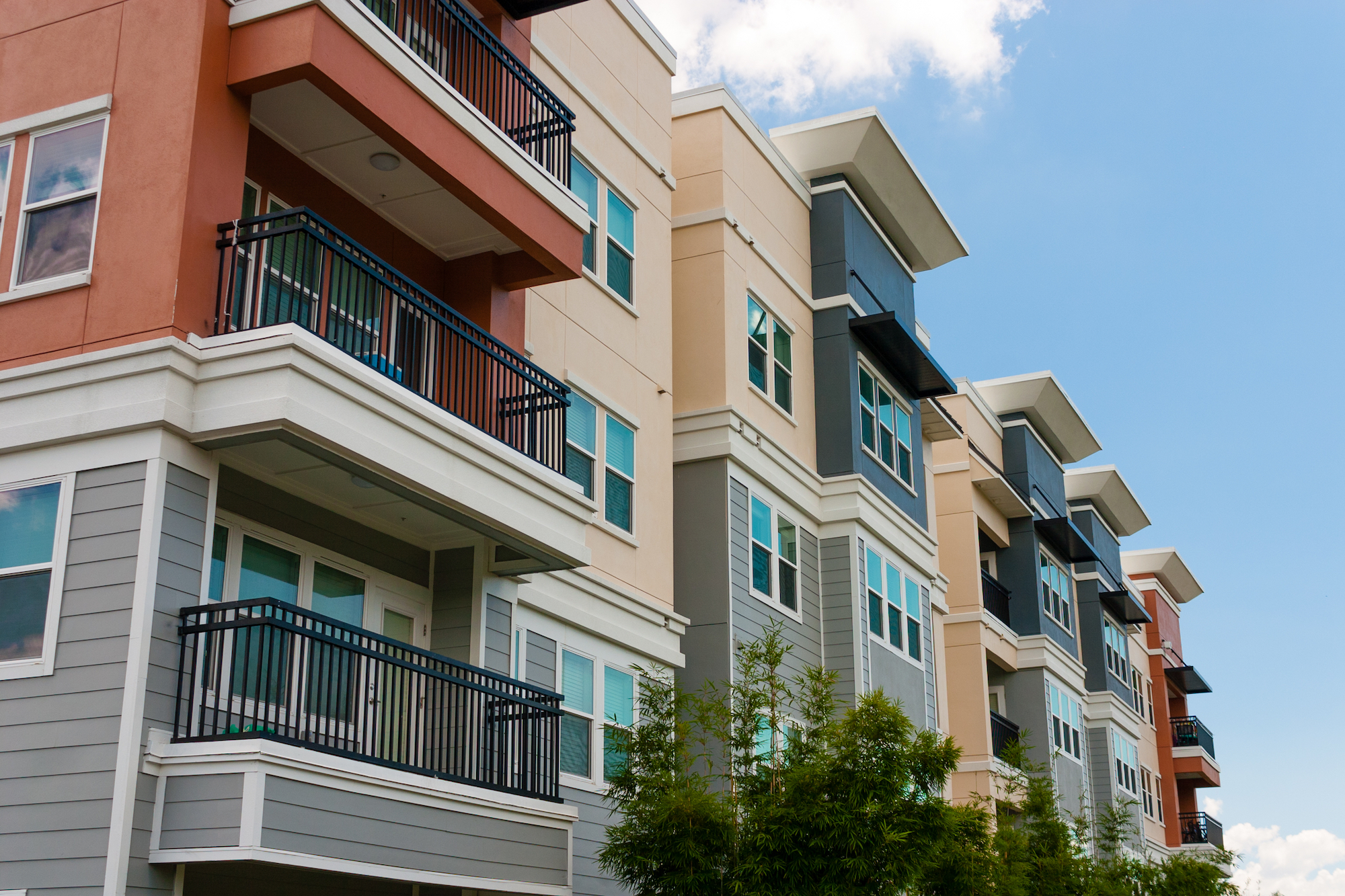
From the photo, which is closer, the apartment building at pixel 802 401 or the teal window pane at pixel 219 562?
the teal window pane at pixel 219 562

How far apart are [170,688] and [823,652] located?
48.8 feet

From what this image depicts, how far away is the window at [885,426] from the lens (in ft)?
90.8

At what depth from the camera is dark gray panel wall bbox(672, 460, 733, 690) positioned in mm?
22078

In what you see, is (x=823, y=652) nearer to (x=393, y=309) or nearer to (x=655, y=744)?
(x=655, y=744)

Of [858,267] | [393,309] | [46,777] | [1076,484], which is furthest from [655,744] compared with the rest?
[1076,484]

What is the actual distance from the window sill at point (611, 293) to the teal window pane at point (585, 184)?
804 mm

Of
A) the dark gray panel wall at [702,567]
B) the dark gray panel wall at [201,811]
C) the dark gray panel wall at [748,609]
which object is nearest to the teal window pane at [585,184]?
the dark gray panel wall at [702,567]

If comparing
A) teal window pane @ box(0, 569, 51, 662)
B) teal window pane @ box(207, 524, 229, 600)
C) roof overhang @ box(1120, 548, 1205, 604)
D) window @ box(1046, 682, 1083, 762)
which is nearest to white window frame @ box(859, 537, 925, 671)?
window @ box(1046, 682, 1083, 762)

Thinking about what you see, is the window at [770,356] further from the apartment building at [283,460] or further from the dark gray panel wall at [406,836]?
the dark gray panel wall at [406,836]

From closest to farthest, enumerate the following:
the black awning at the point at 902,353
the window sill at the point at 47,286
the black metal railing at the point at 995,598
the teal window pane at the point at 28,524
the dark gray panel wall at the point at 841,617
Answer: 1. the teal window pane at the point at 28,524
2. the window sill at the point at 47,286
3. the dark gray panel wall at the point at 841,617
4. the black awning at the point at 902,353
5. the black metal railing at the point at 995,598

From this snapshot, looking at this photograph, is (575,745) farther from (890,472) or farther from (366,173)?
(890,472)

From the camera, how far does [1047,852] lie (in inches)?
936

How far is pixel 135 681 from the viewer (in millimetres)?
11531

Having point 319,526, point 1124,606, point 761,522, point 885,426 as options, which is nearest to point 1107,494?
point 1124,606
